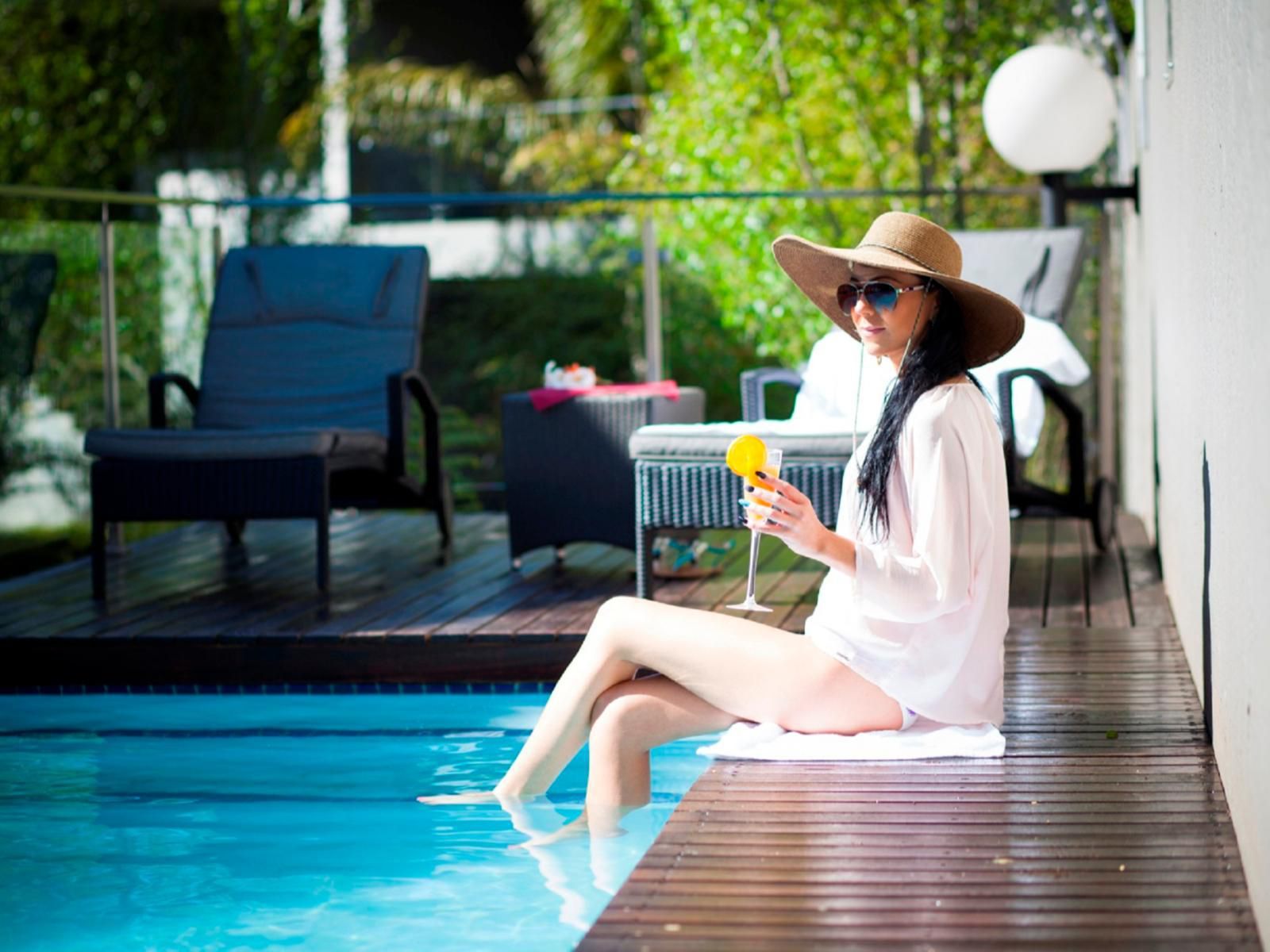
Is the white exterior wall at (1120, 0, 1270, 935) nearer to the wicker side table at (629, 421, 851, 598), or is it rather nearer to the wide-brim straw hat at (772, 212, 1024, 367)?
the wide-brim straw hat at (772, 212, 1024, 367)

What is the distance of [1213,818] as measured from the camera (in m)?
2.72

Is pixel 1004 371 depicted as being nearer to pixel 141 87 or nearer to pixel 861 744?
pixel 861 744

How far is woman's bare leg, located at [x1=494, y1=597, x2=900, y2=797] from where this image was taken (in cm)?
303

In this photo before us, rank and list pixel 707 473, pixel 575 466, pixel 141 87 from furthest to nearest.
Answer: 1. pixel 141 87
2. pixel 575 466
3. pixel 707 473

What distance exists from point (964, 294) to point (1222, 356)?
16.8 inches

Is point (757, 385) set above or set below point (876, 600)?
above

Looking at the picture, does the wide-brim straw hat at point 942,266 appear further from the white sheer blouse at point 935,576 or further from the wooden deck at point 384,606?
the wooden deck at point 384,606

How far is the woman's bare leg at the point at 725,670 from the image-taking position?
119 inches

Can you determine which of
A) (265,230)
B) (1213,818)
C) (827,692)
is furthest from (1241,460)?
(265,230)

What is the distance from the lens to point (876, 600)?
9.36ft

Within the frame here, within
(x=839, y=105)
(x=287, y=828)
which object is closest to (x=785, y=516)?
(x=287, y=828)

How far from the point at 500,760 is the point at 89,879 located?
1.07m

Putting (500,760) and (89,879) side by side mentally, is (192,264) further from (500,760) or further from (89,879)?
(89,879)

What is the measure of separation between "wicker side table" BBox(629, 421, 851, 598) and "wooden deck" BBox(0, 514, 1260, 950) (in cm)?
34
